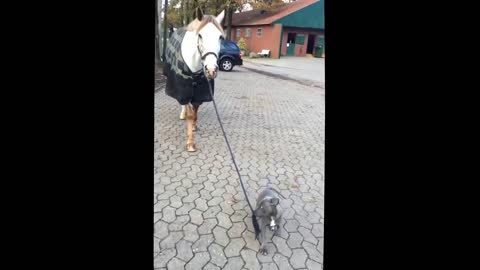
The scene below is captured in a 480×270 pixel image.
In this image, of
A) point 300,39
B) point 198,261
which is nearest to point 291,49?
point 300,39

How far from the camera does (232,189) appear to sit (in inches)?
125

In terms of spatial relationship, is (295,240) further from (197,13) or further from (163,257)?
(197,13)

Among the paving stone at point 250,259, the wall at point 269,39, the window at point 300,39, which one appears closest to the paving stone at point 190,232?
the paving stone at point 250,259

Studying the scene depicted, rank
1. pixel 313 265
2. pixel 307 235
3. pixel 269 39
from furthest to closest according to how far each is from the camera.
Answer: pixel 269 39 < pixel 307 235 < pixel 313 265

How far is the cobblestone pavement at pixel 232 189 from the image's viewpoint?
84.4 inches

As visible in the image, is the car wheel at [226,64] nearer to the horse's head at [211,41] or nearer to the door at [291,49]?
the horse's head at [211,41]

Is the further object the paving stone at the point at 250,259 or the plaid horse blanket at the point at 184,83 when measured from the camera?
the plaid horse blanket at the point at 184,83

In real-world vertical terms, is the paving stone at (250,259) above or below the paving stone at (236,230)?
below

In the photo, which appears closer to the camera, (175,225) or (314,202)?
(175,225)

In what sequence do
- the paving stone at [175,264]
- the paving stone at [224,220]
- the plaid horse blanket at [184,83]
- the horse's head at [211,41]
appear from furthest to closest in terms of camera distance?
the plaid horse blanket at [184,83] → the paving stone at [224,220] → the horse's head at [211,41] → the paving stone at [175,264]
